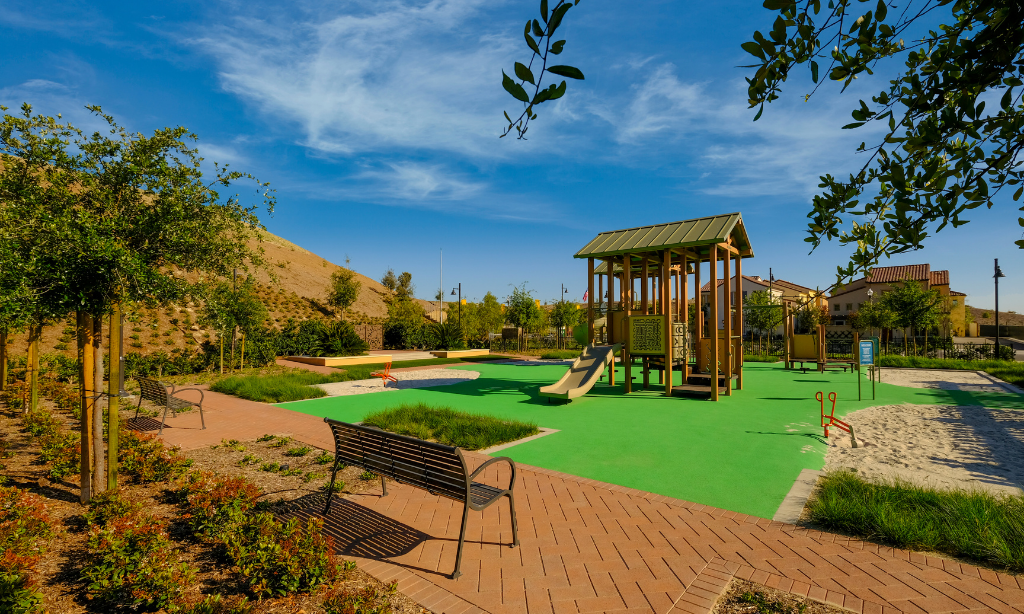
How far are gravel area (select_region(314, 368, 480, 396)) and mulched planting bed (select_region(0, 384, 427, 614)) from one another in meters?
6.26

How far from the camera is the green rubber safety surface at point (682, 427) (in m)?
5.91

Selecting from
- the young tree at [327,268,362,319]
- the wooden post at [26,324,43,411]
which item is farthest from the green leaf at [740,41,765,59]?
the young tree at [327,268,362,319]

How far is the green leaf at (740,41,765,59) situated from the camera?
1.87 m

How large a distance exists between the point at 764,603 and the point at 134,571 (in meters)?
4.20

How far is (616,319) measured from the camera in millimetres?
16031

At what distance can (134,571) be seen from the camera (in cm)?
326

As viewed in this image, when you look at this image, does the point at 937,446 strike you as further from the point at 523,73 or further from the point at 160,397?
the point at 160,397

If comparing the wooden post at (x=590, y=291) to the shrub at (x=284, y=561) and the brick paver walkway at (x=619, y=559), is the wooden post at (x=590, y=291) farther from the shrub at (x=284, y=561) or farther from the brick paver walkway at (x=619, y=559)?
the shrub at (x=284, y=561)

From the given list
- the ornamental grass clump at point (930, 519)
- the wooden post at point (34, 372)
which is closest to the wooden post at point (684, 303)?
the ornamental grass clump at point (930, 519)

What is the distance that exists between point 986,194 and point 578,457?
574cm

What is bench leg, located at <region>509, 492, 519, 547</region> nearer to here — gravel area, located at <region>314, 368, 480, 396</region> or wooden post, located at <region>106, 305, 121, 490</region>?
wooden post, located at <region>106, 305, 121, 490</region>

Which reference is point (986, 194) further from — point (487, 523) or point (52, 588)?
point (52, 588)

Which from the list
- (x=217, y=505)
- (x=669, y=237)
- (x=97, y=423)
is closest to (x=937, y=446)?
(x=669, y=237)

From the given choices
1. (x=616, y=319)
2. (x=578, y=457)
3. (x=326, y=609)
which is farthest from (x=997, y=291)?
(x=326, y=609)
